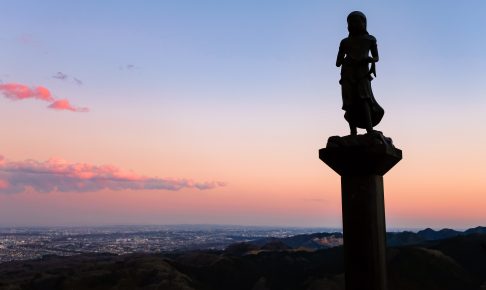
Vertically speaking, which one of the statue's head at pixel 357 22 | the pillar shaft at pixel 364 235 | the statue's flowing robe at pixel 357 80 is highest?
A: the statue's head at pixel 357 22

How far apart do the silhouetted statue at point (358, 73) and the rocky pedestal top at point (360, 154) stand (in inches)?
30.9

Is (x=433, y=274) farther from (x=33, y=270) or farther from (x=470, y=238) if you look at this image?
(x=33, y=270)

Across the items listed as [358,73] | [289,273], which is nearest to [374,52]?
[358,73]

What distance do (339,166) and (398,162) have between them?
141 centimetres

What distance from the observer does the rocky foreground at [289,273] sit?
70.8 metres

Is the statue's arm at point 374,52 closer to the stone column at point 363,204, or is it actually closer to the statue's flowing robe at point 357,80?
the statue's flowing robe at point 357,80

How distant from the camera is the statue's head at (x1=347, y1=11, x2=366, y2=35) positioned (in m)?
9.49

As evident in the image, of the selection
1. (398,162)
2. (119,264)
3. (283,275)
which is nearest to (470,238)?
(283,275)

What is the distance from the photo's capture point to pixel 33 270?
442 ft


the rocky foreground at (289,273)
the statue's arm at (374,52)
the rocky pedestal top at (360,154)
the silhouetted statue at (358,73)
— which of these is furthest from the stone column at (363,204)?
the rocky foreground at (289,273)

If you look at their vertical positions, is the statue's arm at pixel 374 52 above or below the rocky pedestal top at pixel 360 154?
above

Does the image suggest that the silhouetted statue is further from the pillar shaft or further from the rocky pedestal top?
the pillar shaft

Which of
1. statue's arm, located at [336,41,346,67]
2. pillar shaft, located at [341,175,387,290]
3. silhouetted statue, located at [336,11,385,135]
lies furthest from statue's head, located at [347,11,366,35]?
pillar shaft, located at [341,175,387,290]

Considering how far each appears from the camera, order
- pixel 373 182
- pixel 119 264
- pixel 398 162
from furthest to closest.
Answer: pixel 119 264, pixel 398 162, pixel 373 182
